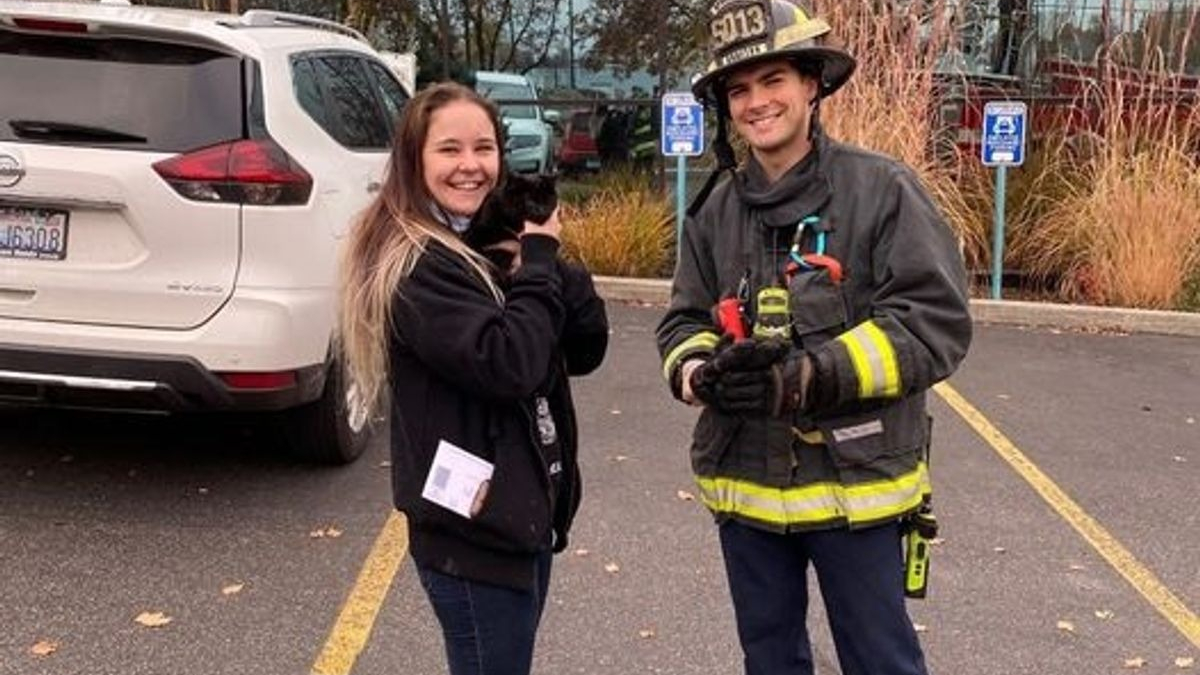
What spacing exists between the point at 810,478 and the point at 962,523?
8.25ft

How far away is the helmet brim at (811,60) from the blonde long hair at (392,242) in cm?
41

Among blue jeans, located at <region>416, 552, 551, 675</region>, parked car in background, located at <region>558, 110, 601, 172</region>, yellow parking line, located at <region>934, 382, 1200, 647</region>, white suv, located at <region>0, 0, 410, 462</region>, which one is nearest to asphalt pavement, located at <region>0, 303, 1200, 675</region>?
yellow parking line, located at <region>934, 382, 1200, 647</region>

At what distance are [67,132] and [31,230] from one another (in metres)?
0.33

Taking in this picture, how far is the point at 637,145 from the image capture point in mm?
10844

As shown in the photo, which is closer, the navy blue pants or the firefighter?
the firefighter

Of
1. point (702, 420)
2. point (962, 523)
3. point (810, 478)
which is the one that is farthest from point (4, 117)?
point (962, 523)

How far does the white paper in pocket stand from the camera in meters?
2.24

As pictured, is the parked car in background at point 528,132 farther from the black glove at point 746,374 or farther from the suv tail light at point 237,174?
the black glove at point 746,374

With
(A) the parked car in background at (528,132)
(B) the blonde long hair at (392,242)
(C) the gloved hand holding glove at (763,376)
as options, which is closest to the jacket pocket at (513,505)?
(B) the blonde long hair at (392,242)

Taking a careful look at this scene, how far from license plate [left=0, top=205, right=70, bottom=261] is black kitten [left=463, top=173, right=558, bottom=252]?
Result: 7.24 ft

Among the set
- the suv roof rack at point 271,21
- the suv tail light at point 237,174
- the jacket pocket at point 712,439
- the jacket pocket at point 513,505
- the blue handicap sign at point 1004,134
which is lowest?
the jacket pocket at point 513,505

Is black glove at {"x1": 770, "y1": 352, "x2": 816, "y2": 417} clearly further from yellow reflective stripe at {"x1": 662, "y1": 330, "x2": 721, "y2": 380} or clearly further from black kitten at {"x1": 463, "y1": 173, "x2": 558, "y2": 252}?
black kitten at {"x1": 463, "y1": 173, "x2": 558, "y2": 252}

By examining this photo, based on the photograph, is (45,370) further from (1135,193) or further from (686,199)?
(1135,193)

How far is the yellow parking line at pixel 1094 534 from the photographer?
385cm
